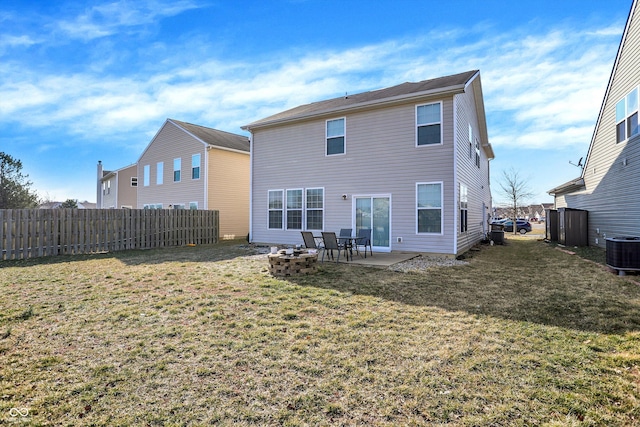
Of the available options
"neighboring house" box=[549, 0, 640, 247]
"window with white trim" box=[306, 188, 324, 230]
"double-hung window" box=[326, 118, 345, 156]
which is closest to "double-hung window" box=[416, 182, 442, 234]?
"double-hung window" box=[326, 118, 345, 156]

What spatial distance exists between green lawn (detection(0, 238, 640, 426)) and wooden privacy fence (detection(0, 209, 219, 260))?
5476mm

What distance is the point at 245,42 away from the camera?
36.6 feet

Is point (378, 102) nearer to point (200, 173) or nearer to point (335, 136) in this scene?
point (335, 136)

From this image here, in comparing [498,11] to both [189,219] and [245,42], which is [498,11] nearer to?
[245,42]


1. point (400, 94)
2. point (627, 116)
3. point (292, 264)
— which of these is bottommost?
point (292, 264)

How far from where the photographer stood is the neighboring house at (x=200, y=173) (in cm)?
1769

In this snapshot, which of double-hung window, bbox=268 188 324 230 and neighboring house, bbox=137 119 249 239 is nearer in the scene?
double-hung window, bbox=268 188 324 230

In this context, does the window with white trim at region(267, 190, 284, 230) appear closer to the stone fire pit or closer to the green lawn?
the stone fire pit

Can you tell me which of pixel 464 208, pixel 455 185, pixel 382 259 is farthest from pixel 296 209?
pixel 464 208

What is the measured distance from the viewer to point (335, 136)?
473 inches

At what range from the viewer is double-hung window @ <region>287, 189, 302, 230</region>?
12766mm

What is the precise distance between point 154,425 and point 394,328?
277 cm

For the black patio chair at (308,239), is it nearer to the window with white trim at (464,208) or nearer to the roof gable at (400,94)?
the roof gable at (400,94)

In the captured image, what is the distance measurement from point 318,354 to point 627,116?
41.5 feet
